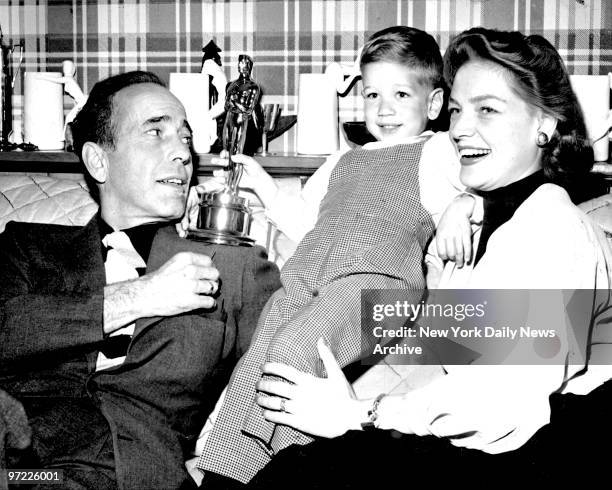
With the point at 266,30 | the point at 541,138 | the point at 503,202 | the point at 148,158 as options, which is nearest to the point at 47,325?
the point at 148,158

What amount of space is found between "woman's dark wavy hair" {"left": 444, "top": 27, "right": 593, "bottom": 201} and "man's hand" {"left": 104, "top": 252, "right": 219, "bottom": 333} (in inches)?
31.2

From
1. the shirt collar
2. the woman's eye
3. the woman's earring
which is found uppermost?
the woman's eye

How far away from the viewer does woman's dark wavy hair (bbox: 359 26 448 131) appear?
193cm

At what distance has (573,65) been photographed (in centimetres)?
232

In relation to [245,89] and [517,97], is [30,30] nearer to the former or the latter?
Answer: [245,89]

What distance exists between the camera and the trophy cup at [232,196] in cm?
178

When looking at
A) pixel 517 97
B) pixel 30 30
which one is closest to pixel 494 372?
pixel 517 97

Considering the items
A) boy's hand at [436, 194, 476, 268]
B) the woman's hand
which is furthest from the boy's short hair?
the woman's hand

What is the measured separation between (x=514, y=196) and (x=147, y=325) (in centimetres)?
87

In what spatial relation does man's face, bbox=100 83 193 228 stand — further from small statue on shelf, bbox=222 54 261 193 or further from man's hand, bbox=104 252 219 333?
man's hand, bbox=104 252 219 333

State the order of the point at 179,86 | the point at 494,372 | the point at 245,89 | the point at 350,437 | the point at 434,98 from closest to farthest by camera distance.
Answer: the point at 494,372, the point at 350,437, the point at 245,89, the point at 434,98, the point at 179,86

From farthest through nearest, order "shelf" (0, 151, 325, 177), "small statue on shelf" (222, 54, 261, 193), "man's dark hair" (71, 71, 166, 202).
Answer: "shelf" (0, 151, 325, 177) → "man's dark hair" (71, 71, 166, 202) → "small statue on shelf" (222, 54, 261, 193)

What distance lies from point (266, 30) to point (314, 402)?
58.5 inches

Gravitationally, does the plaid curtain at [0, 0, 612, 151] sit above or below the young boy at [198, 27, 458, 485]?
above
